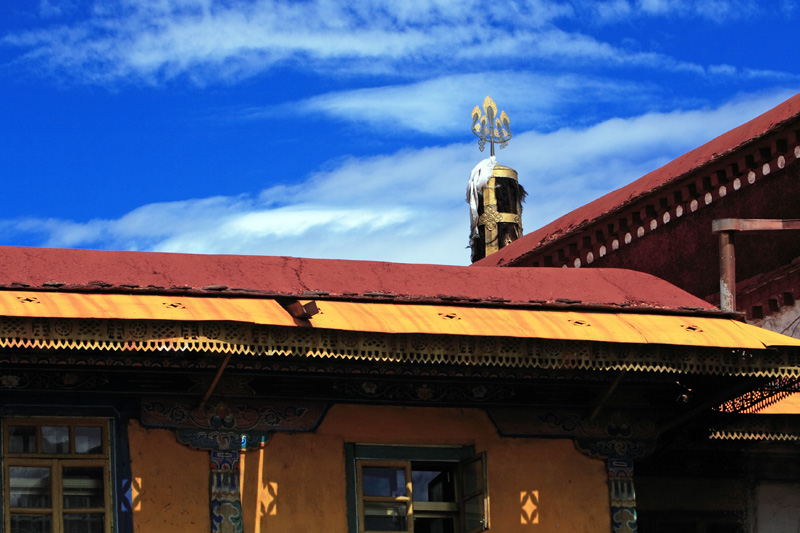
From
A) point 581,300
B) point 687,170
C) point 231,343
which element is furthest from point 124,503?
point 687,170

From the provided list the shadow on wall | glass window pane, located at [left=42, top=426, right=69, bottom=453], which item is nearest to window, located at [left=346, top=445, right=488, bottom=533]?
the shadow on wall

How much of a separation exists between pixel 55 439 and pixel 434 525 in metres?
2.96

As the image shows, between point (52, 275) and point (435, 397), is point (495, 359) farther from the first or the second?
point (52, 275)

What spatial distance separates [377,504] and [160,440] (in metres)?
1.70

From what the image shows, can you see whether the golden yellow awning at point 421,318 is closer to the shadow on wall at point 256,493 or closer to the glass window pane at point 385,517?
the shadow on wall at point 256,493

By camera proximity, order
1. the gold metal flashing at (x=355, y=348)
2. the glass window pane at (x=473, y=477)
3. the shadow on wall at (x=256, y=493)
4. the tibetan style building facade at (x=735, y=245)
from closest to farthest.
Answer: the gold metal flashing at (x=355, y=348), the shadow on wall at (x=256, y=493), the glass window pane at (x=473, y=477), the tibetan style building facade at (x=735, y=245)

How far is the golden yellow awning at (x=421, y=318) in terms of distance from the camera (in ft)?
38.2

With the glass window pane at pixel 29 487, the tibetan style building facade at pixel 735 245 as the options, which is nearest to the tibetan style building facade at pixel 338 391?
the glass window pane at pixel 29 487

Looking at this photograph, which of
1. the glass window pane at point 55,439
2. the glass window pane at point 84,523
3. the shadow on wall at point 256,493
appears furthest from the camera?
the shadow on wall at point 256,493

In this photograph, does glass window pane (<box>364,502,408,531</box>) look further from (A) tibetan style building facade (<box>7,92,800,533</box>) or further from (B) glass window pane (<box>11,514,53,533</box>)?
(B) glass window pane (<box>11,514,53,533</box>)

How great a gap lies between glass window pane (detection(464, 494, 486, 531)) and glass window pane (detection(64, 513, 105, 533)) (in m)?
2.71

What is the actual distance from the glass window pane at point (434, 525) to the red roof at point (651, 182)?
275 inches

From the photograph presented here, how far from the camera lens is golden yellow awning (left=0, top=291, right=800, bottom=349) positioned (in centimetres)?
1163

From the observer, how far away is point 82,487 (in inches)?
478
